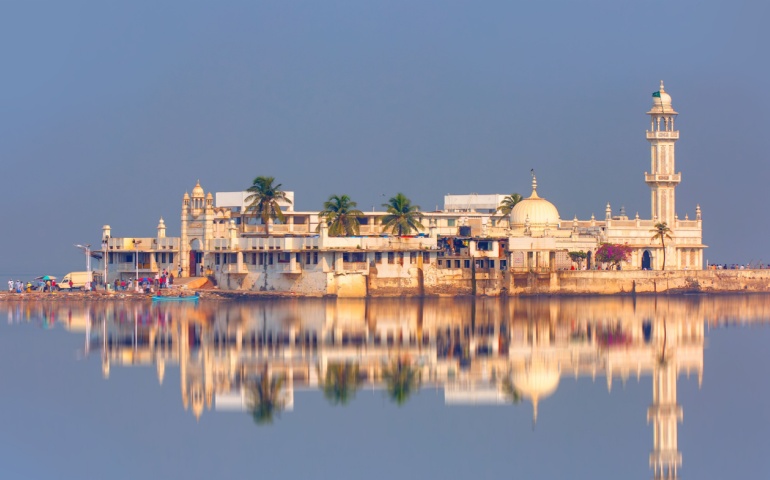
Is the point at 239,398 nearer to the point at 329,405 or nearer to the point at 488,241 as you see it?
the point at 329,405

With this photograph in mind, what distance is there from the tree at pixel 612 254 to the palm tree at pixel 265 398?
4968 centimetres

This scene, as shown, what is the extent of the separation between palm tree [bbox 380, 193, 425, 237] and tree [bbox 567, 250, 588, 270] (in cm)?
1054

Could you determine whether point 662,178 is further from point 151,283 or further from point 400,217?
point 151,283

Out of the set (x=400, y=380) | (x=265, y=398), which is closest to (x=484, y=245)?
(x=400, y=380)

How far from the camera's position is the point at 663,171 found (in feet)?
324

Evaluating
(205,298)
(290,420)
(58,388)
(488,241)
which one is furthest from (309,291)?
(290,420)

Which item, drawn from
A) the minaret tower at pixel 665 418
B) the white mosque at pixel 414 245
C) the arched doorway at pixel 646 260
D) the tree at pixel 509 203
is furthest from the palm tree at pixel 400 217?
the minaret tower at pixel 665 418

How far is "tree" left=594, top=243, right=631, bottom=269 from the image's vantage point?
3642 inches

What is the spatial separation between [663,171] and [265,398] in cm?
6229

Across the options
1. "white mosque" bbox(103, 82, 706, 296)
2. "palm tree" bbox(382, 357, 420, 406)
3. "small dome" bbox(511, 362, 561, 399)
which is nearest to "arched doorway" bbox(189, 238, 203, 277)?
"white mosque" bbox(103, 82, 706, 296)

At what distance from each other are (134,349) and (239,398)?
13.5 meters

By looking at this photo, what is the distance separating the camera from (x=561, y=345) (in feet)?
181

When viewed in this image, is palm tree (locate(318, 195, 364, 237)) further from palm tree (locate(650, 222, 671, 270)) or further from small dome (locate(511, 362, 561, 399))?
small dome (locate(511, 362, 561, 399))

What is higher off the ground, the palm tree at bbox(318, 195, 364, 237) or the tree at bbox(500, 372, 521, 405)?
the palm tree at bbox(318, 195, 364, 237)
